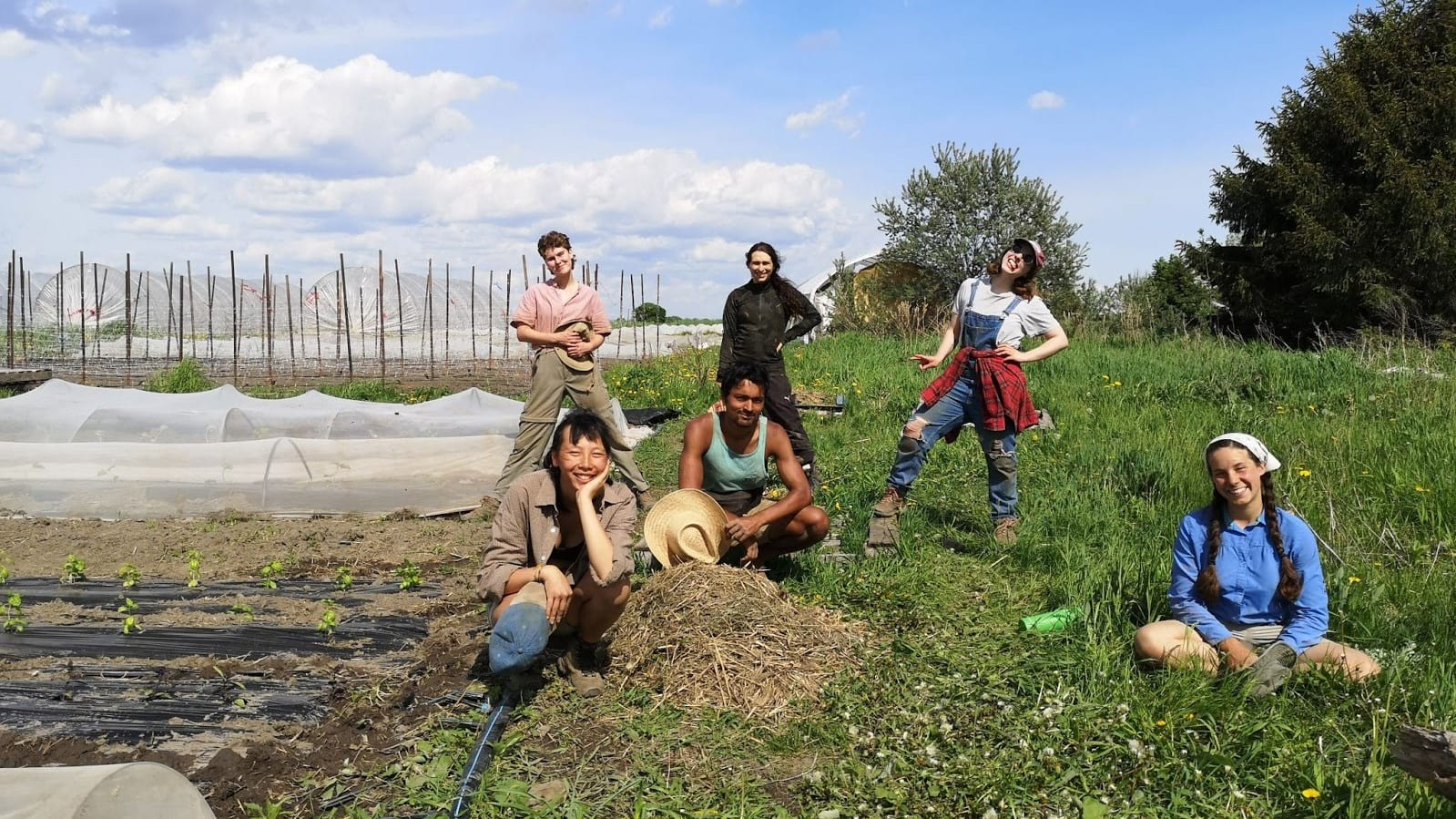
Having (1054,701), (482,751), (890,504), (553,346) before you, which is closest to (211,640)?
(482,751)

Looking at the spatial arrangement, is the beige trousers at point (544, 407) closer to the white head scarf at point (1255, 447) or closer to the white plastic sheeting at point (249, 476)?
the white plastic sheeting at point (249, 476)

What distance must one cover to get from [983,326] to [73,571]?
478 centimetres

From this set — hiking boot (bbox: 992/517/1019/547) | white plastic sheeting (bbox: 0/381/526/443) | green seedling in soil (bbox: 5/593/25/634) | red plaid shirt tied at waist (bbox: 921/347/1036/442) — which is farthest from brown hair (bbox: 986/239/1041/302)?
green seedling in soil (bbox: 5/593/25/634)

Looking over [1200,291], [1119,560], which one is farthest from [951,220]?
[1119,560]

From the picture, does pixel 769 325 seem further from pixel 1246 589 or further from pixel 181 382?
pixel 181 382

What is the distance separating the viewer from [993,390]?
15.8 feet

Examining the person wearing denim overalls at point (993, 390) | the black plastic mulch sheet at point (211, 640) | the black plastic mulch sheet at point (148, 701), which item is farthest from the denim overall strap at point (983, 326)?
the black plastic mulch sheet at point (148, 701)

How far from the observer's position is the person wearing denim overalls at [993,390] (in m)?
4.81

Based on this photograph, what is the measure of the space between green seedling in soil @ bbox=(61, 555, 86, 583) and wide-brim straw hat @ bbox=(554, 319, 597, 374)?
2.67 m

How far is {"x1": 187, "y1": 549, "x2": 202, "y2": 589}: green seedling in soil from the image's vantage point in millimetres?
4910

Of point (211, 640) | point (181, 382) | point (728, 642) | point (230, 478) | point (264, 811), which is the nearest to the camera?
point (264, 811)

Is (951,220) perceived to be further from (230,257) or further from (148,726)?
(148,726)

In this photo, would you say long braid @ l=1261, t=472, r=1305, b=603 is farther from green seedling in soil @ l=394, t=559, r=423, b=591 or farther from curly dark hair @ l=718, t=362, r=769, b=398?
green seedling in soil @ l=394, t=559, r=423, b=591

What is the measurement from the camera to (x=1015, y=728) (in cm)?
290
